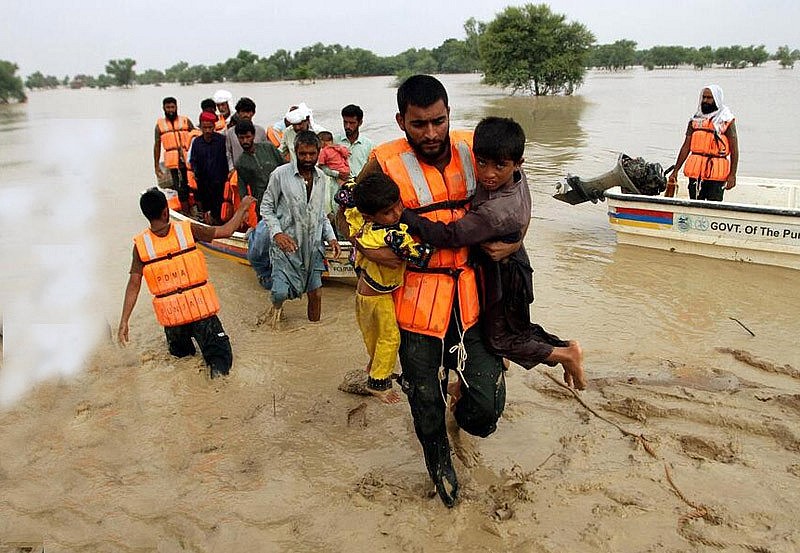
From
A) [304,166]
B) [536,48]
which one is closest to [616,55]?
[536,48]

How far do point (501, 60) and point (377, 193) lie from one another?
3450 cm

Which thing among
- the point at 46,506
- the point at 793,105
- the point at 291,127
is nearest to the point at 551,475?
the point at 46,506

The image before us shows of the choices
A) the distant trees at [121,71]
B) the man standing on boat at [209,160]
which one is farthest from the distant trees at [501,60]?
the man standing on boat at [209,160]

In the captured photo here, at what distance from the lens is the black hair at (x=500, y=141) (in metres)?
2.50

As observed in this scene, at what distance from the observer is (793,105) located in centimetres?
2469

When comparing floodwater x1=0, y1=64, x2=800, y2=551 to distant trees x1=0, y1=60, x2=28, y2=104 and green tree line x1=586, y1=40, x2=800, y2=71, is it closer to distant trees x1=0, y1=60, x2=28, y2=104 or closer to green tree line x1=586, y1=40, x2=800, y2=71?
distant trees x1=0, y1=60, x2=28, y2=104

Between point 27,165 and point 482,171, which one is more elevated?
point 482,171

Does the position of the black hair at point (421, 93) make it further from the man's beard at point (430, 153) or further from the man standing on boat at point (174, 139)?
the man standing on boat at point (174, 139)

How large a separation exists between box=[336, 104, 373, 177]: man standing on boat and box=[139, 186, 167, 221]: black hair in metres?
2.75

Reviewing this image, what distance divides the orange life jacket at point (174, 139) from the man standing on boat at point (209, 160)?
1702 mm

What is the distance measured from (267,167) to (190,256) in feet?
7.20

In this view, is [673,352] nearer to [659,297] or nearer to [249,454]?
[659,297]

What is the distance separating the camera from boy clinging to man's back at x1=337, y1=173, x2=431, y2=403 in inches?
101

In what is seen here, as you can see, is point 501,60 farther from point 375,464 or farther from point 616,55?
point 616,55
